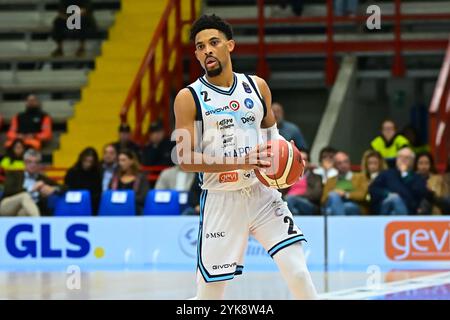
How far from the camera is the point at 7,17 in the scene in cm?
2322

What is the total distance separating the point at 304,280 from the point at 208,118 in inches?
48.7

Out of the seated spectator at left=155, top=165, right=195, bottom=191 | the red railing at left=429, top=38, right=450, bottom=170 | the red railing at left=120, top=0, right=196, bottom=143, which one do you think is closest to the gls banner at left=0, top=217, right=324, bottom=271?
the seated spectator at left=155, top=165, right=195, bottom=191

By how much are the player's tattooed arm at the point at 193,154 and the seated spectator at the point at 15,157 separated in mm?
10376

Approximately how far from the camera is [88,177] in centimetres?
1733

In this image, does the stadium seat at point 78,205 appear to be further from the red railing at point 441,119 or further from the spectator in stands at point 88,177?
the red railing at point 441,119

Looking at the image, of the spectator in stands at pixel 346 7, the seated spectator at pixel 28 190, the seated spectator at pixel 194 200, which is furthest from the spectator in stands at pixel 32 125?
the spectator in stands at pixel 346 7

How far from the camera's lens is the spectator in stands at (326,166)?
16.7m

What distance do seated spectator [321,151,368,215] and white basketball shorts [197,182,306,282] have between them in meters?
8.09

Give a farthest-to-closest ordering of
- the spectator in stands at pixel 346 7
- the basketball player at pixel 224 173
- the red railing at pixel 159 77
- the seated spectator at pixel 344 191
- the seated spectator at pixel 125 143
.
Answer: the spectator in stands at pixel 346 7, the red railing at pixel 159 77, the seated spectator at pixel 125 143, the seated spectator at pixel 344 191, the basketball player at pixel 224 173

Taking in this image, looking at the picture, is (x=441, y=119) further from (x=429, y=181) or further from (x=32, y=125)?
(x=32, y=125)

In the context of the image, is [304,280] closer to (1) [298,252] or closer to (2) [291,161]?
(1) [298,252]

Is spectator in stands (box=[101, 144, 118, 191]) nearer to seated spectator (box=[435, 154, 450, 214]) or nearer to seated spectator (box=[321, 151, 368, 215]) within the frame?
seated spectator (box=[321, 151, 368, 215])

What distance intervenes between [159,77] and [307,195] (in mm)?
5023

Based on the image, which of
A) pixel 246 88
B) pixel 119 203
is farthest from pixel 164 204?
pixel 246 88
